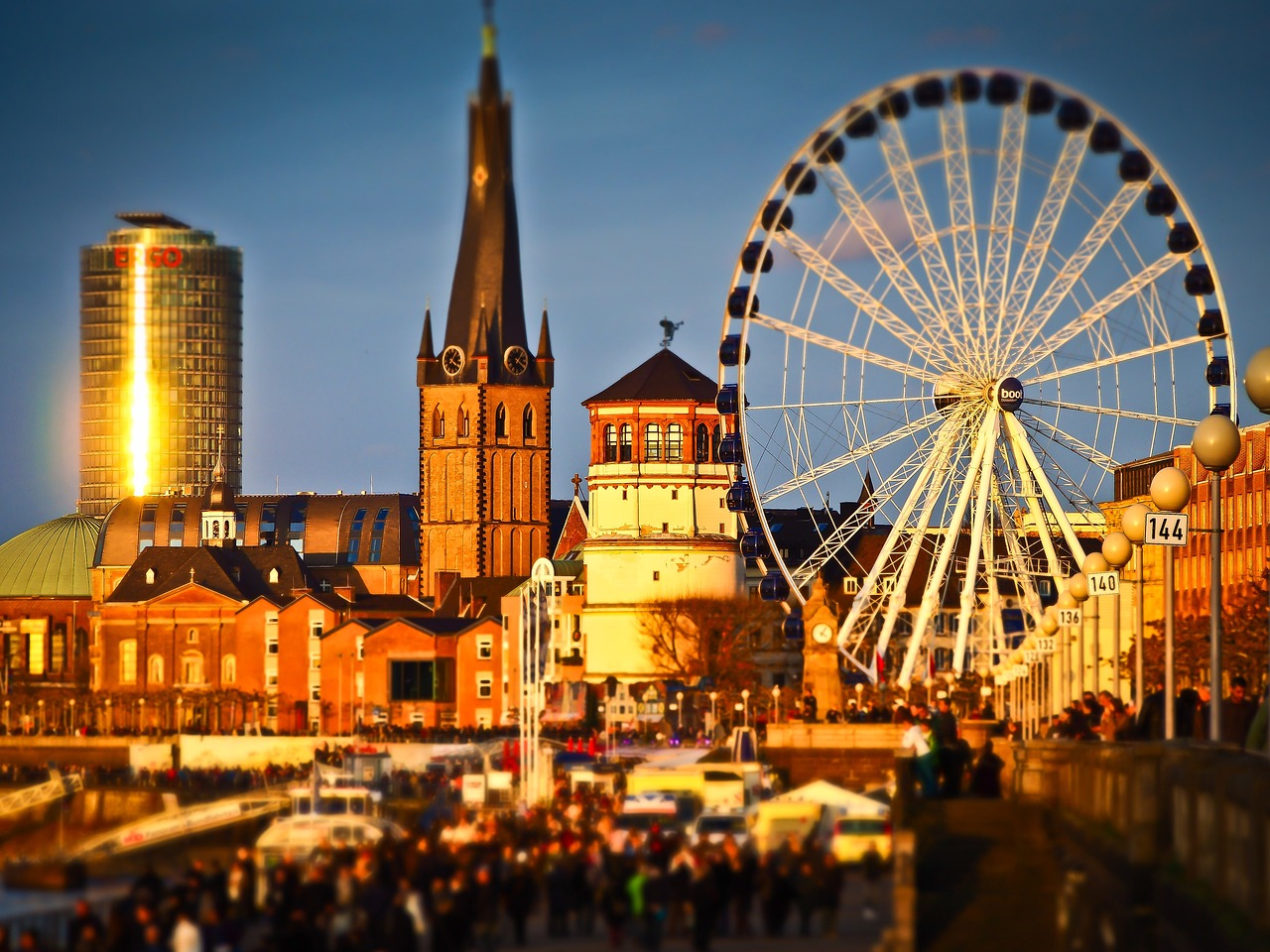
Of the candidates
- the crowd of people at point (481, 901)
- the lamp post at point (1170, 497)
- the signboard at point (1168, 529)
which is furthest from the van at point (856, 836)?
the signboard at point (1168, 529)

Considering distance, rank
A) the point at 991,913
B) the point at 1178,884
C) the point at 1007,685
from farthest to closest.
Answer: the point at 1007,685, the point at 991,913, the point at 1178,884

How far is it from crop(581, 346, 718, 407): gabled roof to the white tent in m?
95.0

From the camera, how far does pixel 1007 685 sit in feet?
327

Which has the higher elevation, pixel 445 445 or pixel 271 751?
pixel 445 445

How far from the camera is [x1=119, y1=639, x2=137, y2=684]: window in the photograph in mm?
185250

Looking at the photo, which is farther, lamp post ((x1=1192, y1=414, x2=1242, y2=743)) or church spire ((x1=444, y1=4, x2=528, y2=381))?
church spire ((x1=444, y1=4, x2=528, y2=381))

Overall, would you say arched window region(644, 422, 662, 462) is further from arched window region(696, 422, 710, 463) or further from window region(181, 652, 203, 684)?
window region(181, 652, 203, 684)

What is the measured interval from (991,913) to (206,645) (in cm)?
15666

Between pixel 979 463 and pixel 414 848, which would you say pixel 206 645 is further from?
pixel 414 848

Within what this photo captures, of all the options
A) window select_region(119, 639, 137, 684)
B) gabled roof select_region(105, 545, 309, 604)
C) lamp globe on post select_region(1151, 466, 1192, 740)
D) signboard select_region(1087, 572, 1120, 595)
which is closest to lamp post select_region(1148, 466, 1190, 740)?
lamp globe on post select_region(1151, 466, 1192, 740)

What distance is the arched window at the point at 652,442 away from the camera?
15112 cm

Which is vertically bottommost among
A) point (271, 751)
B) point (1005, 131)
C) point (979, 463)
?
point (271, 751)

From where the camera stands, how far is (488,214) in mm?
191125

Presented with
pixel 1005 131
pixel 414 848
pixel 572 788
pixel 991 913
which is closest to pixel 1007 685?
pixel 572 788
